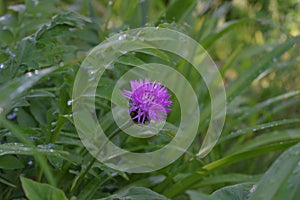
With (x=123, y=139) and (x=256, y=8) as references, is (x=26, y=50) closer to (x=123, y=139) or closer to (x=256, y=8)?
(x=123, y=139)

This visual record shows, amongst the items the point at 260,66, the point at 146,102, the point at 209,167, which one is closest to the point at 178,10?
the point at 260,66

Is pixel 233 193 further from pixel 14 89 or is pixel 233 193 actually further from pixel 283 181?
pixel 14 89

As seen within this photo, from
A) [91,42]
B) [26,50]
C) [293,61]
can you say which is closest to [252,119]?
[293,61]

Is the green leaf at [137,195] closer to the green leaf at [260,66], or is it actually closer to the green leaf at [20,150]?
the green leaf at [20,150]

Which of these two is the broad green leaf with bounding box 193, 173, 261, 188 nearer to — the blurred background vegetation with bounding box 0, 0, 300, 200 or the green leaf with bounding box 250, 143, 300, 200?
the blurred background vegetation with bounding box 0, 0, 300, 200

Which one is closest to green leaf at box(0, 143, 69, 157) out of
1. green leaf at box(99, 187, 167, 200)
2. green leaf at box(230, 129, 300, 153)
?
green leaf at box(99, 187, 167, 200)

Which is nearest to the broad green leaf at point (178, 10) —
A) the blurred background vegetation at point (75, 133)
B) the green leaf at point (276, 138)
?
the blurred background vegetation at point (75, 133)
